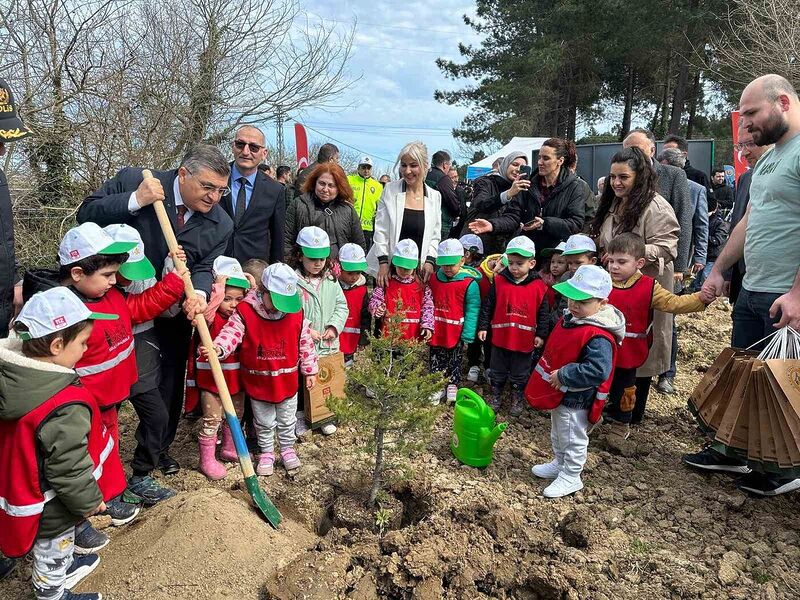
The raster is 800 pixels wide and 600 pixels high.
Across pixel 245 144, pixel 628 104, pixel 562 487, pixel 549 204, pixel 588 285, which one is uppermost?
pixel 628 104

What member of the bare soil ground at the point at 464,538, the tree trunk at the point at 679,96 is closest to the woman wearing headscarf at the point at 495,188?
the bare soil ground at the point at 464,538

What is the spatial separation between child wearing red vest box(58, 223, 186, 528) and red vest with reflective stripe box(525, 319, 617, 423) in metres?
2.36

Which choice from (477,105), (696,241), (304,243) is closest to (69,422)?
(304,243)

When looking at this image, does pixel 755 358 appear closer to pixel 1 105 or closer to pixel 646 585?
pixel 646 585

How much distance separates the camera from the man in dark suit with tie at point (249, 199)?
415cm

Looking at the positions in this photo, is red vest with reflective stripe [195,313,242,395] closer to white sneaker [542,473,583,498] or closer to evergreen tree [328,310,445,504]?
evergreen tree [328,310,445,504]

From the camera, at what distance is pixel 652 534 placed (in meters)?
3.26

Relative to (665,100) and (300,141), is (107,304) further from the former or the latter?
(665,100)

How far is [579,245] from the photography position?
4.41 metres

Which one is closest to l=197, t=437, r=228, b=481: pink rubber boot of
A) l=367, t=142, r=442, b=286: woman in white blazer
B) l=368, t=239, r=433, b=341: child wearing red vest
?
l=368, t=239, r=433, b=341: child wearing red vest

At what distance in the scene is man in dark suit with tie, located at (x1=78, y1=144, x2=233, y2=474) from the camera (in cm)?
321

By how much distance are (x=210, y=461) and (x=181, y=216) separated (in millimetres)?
1646

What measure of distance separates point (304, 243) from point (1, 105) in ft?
6.51

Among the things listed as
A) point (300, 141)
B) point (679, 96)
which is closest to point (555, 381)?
point (300, 141)
